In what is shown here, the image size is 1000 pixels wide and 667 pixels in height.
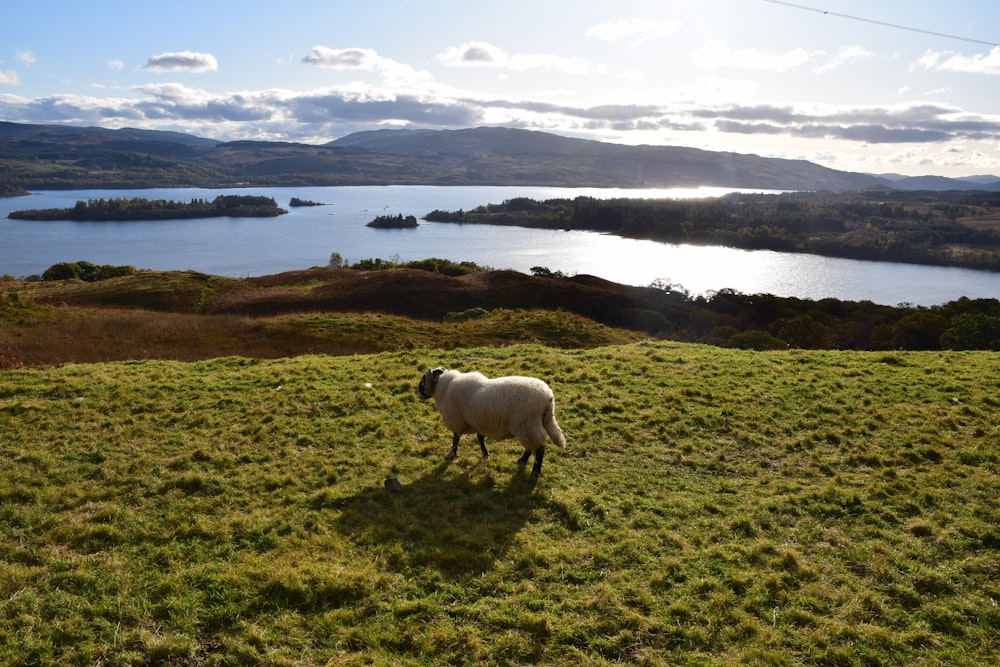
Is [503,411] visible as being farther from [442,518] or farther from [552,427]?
[442,518]

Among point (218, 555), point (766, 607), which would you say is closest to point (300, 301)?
point (218, 555)

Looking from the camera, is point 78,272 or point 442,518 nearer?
point 442,518

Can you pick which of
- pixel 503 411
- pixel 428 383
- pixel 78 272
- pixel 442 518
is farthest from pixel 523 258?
pixel 442 518

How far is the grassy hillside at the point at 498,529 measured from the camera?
274 inches

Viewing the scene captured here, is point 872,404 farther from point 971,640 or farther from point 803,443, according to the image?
point 971,640

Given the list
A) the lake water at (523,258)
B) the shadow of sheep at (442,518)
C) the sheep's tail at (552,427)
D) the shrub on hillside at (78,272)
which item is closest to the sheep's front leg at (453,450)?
the shadow of sheep at (442,518)

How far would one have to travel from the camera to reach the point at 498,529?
9.53 meters

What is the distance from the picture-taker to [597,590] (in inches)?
312

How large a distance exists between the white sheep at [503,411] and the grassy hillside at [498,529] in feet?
2.41

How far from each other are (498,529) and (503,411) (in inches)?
108

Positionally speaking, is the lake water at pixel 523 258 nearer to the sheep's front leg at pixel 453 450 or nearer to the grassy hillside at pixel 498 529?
the grassy hillside at pixel 498 529

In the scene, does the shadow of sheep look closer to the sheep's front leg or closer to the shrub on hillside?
the sheep's front leg

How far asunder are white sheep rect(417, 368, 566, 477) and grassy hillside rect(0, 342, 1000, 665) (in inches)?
28.9

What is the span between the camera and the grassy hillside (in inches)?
274
